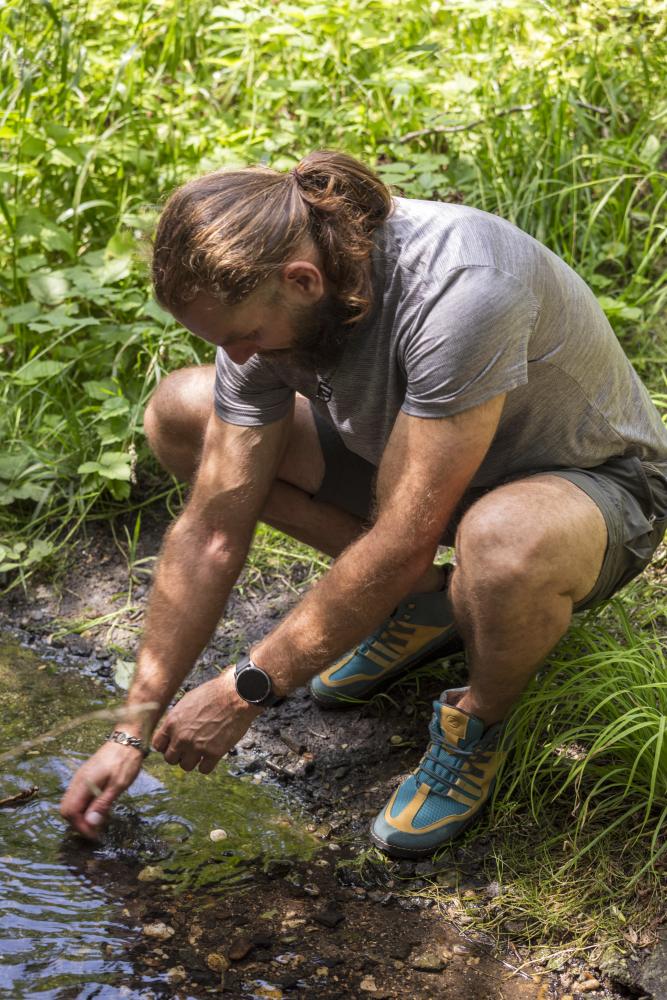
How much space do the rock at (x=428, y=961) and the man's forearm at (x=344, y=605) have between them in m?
0.53

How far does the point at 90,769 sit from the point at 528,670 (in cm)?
84

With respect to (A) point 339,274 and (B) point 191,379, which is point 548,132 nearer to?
(B) point 191,379

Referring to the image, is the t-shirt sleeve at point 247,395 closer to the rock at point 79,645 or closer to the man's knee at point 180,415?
the man's knee at point 180,415

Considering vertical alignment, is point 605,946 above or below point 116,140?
below

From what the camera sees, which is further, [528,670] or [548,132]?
[548,132]

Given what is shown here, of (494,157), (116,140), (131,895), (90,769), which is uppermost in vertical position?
(494,157)

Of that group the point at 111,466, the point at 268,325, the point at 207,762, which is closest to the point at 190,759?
the point at 207,762

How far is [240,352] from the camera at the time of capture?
6.56 ft

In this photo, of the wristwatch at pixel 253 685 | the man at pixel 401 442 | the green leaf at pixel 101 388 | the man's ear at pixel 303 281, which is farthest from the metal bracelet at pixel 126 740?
the green leaf at pixel 101 388

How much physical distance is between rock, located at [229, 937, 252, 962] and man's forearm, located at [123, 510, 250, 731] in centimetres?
43

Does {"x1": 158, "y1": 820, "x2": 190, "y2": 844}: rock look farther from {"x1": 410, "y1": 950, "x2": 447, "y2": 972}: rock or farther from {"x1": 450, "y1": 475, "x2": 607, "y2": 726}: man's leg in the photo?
{"x1": 450, "y1": 475, "x2": 607, "y2": 726}: man's leg

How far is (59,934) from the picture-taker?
76.5 inches

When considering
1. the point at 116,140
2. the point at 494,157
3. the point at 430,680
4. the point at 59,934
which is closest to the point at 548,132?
the point at 494,157

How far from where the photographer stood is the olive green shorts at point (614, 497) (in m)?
2.14
